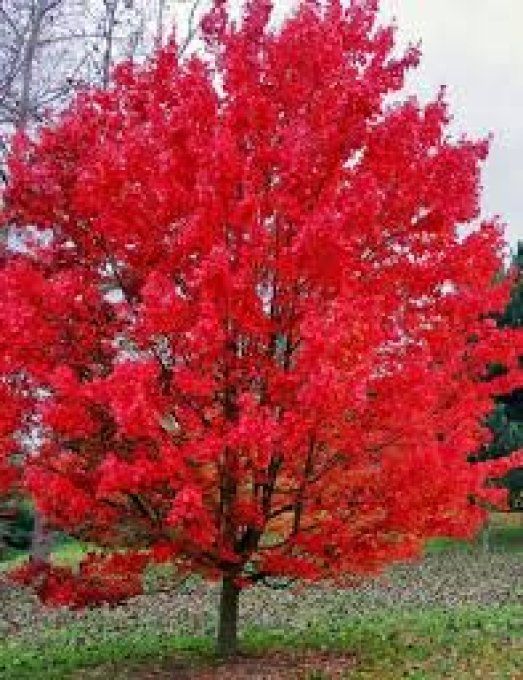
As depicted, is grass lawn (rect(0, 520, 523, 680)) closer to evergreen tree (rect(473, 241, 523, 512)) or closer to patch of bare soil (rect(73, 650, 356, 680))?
patch of bare soil (rect(73, 650, 356, 680))

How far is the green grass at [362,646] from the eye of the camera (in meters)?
12.1

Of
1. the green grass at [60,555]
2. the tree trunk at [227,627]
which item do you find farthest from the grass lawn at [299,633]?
the green grass at [60,555]

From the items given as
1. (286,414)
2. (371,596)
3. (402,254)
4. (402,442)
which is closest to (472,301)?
(402,254)

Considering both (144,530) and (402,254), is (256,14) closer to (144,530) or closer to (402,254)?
(402,254)

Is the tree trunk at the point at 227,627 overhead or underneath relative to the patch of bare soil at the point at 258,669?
overhead

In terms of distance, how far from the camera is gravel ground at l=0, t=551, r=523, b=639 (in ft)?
61.3

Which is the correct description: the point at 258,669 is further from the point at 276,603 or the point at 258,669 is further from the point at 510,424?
the point at 510,424

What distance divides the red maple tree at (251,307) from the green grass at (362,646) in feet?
5.03

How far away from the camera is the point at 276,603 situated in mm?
21141

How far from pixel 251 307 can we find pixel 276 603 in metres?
12.3

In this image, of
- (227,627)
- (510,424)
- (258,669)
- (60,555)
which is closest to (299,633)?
(227,627)

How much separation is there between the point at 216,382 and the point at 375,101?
3.12m

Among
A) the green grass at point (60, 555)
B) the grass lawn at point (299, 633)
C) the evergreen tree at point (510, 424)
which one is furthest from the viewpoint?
the evergreen tree at point (510, 424)

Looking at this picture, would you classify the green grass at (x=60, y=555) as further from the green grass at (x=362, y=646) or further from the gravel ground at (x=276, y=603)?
the green grass at (x=362, y=646)
